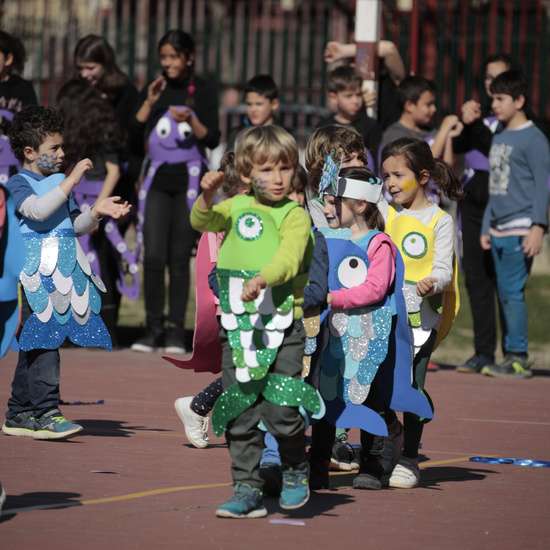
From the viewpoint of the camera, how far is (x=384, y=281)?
16.7ft

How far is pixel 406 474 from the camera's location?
17.7ft

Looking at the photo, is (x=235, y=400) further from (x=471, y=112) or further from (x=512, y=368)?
(x=471, y=112)

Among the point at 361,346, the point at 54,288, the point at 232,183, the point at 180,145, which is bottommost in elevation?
the point at 361,346

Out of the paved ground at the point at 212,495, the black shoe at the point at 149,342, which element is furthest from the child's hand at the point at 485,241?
the black shoe at the point at 149,342

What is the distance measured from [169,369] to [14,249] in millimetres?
4790

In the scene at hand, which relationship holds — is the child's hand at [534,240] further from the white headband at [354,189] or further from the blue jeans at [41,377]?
the blue jeans at [41,377]

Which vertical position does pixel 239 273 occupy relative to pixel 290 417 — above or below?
above

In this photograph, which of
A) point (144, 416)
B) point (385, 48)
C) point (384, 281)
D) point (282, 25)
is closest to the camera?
point (384, 281)

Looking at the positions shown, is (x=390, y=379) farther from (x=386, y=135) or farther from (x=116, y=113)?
(x=116, y=113)

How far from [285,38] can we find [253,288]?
11.4 metres

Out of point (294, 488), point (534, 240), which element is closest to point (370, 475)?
point (294, 488)

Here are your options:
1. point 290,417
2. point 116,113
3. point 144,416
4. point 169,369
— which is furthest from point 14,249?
point 116,113

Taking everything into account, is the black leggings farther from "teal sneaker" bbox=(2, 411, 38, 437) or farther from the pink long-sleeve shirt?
the pink long-sleeve shirt

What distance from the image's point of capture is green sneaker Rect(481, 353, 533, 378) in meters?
Result: 9.40
